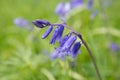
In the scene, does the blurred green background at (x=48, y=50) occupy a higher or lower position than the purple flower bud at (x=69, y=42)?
higher

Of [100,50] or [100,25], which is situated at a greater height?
[100,25]

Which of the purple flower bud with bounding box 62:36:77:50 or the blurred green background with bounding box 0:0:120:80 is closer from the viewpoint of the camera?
the purple flower bud with bounding box 62:36:77:50

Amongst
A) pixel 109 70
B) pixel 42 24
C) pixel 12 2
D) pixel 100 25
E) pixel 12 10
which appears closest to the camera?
pixel 42 24

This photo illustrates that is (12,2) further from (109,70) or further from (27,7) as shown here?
(109,70)

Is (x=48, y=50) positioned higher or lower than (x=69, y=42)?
higher

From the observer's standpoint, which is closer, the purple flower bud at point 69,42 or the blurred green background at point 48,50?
the purple flower bud at point 69,42

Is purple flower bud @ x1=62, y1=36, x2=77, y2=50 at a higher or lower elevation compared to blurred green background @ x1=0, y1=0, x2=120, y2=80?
lower

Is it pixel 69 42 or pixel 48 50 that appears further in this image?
pixel 48 50

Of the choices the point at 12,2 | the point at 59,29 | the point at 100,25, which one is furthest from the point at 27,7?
the point at 59,29
